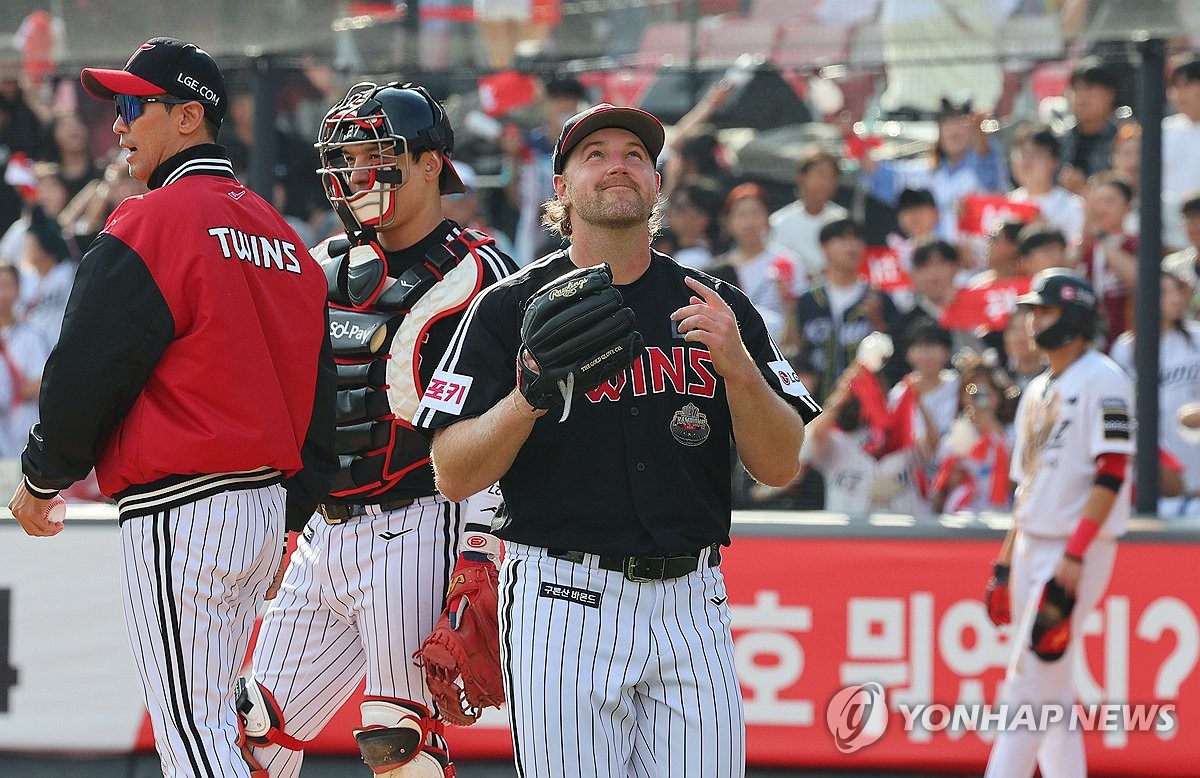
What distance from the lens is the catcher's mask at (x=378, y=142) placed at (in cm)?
483

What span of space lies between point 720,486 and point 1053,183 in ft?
16.2

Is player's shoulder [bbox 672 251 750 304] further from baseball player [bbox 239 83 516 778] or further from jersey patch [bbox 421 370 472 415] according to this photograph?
baseball player [bbox 239 83 516 778]

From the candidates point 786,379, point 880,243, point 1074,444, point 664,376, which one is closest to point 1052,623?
point 1074,444

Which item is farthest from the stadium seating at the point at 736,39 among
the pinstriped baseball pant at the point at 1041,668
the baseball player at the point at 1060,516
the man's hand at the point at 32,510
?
the man's hand at the point at 32,510

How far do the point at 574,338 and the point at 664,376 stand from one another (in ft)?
1.38

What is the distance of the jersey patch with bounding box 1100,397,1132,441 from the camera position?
253 inches

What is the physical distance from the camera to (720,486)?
3.83 meters

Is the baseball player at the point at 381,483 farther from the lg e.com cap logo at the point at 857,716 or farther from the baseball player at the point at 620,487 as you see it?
the lg e.com cap logo at the point at 857,716

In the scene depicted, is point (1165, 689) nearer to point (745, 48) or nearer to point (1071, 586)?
point (1071, 586)

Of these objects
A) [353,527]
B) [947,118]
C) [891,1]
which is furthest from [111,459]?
[947,118]

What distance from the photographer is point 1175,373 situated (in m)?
7.07

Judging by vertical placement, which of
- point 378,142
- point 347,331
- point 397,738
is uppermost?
point 378,142

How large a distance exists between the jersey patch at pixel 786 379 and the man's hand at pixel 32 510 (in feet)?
6.61

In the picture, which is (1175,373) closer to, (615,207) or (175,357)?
(615,207)
